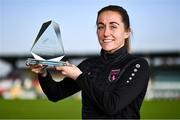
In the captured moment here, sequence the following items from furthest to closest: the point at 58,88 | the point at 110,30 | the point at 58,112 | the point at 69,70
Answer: the point at 58,112
the point at 58,88
the point at 110,30
the point at 69,70

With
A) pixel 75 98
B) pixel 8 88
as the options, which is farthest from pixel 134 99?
pixel 8 88

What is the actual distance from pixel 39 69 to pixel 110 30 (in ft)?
0.97

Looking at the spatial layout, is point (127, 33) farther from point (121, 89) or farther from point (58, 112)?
point (58, 112)

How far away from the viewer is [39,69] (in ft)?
4.85

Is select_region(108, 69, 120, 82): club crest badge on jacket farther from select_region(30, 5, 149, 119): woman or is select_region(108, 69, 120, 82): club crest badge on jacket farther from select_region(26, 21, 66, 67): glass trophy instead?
select_region(26, 21, 66, 67): glass trophy

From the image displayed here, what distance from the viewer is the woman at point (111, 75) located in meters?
1.37

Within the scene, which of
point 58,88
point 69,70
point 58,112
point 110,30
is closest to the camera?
point 69,70

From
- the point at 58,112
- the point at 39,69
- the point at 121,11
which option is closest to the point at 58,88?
the point at 39,69

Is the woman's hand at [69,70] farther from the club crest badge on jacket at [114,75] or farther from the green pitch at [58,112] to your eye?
the green pitch at [58,112]

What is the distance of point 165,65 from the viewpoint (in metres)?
25.4

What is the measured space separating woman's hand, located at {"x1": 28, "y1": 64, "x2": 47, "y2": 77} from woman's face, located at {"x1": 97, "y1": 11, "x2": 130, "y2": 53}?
236mm

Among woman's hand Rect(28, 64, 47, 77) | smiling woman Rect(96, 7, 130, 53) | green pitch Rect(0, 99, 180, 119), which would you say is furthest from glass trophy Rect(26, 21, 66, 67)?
green pitch Rect(0, 99, 180, 119)

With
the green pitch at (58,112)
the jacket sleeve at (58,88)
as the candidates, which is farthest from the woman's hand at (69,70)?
the green pitch at (58,112)

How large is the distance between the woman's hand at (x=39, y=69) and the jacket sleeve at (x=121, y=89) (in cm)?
15
